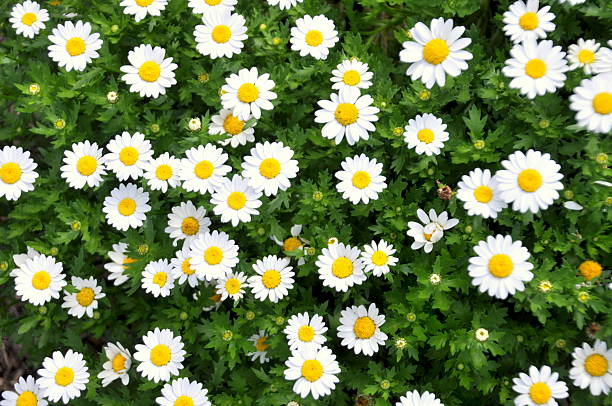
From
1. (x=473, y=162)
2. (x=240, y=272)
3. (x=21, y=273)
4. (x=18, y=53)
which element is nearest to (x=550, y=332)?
(x=473, y=162)

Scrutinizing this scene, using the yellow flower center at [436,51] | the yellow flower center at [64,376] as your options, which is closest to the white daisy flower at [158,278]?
the yellow flower center at [64,376]

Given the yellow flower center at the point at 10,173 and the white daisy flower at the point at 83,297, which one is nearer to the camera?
the yellow flower center at the point at 10,173

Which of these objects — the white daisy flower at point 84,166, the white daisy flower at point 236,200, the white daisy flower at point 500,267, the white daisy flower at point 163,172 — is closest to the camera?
the white daisy flower at point 500,267

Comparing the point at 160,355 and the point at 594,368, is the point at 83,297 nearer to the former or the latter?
the point at 160,355

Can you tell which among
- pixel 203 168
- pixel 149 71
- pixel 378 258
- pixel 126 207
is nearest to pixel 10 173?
pixel 126 207

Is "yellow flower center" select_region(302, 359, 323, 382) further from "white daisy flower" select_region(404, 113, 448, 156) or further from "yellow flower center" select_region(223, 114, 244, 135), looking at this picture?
"yellow flower center" select_region(223, 114, 244, 135)

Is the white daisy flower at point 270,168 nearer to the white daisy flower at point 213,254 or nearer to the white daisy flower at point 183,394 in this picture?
the white daisy flower at point 213,254

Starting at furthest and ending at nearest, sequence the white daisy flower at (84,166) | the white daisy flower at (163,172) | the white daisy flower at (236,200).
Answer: the white daisy flower at (84,166) → the white daisy flower at (163,172) → the white daisy flower at (236,200)

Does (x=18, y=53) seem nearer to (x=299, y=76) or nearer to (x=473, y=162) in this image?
(x=299, y=76)
